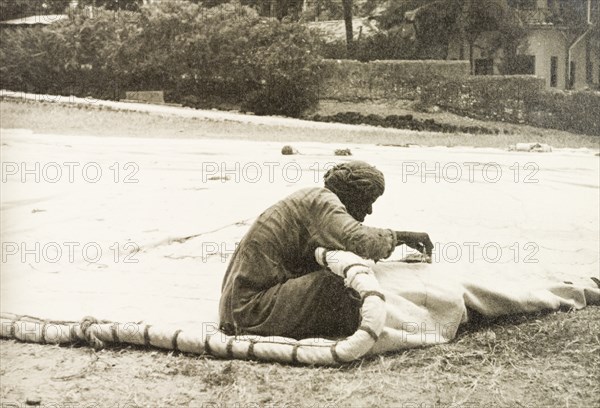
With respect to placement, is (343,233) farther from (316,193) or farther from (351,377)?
(351,377)

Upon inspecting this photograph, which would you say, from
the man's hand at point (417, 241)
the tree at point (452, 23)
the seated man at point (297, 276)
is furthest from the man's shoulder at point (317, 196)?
the tree at point (452, 23)

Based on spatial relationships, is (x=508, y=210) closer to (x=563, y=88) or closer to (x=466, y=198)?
(x=466, y=198)

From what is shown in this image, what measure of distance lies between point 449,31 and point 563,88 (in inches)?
23.3

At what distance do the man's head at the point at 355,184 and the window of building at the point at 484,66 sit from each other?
2.96ft

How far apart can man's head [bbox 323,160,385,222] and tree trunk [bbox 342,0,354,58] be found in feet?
2.24

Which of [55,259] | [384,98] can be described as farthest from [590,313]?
[55,259]

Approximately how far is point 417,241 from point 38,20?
2.02 meters

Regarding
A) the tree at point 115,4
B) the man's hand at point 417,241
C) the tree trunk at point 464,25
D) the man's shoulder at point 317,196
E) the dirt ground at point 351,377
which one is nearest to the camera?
the dirt ground at point 351,377

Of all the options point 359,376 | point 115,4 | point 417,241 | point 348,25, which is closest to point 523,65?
point 348,25

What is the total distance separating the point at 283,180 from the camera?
3.28 m

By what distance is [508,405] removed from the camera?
253cm

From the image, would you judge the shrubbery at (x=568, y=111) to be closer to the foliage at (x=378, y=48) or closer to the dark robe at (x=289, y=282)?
the foliage at (x=378, y=48)

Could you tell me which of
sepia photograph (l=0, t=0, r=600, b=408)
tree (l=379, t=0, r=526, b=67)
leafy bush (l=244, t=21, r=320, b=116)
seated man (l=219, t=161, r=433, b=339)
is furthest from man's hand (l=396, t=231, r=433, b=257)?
tree (l=379, t=0, r=526, b=67)

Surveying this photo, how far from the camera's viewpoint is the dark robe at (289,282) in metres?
2.74
